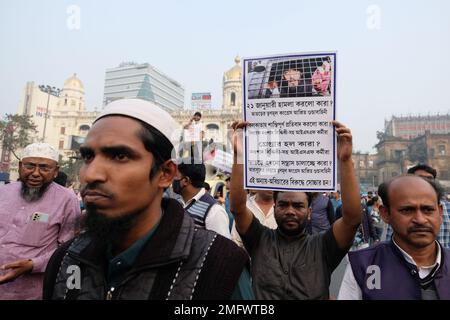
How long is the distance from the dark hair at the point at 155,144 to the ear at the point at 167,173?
0.09 ft

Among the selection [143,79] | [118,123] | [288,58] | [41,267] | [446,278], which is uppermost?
[143,79]

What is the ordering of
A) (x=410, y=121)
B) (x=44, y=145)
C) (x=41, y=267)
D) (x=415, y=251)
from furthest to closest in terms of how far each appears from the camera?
1. (x=410, y=121)
2. (x=44, y=145)
3. (x=41, y=267)
4. (x=415, y=251)

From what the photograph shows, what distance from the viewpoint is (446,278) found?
1.71 m

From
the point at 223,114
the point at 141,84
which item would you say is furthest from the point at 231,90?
the point at 141,84

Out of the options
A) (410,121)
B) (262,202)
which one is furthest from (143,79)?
(262,202)

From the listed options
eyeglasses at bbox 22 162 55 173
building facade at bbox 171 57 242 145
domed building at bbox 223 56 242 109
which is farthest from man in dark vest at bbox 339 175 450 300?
domed building at bbox 223 56 242 109

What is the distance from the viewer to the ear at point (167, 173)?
4.79ft

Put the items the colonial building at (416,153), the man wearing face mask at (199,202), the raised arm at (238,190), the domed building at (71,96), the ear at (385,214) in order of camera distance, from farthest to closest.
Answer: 1. the domed building at (71,96)
2. the colonial building at (416,153)
3. the man wearing face mask at (199,202)
4. the raised arm at (238,190)
5. the ear at (385,214)

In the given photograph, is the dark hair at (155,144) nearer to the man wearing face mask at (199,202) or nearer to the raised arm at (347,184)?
the raised arm at (347,184)

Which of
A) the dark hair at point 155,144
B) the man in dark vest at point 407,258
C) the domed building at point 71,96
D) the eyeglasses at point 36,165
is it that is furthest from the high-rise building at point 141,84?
the dark hair at point 155,144

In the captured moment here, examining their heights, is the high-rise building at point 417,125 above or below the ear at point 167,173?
above

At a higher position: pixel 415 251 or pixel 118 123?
pixel 118 123

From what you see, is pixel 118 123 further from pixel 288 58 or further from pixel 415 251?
pixel 415 251
